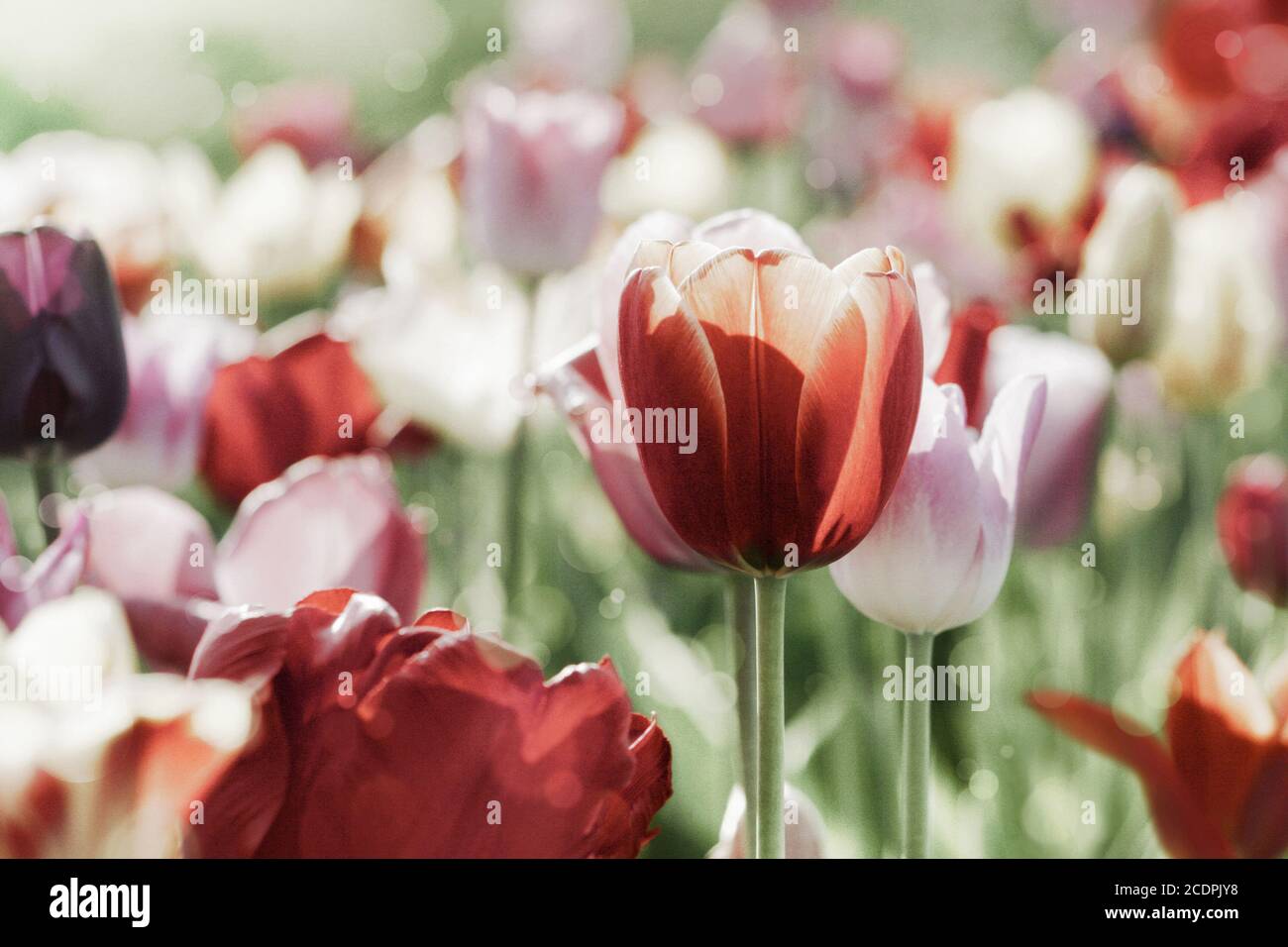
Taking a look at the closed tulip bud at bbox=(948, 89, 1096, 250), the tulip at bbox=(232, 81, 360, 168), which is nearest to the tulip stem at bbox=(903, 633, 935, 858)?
the closed tulip bud at bbox=(948, 89, 1096, 250)

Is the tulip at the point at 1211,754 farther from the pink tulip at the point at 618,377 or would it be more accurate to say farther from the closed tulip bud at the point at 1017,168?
the closed tulip bud at the point at 1017,168

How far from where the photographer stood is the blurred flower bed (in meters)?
0.28

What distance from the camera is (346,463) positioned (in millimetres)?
393

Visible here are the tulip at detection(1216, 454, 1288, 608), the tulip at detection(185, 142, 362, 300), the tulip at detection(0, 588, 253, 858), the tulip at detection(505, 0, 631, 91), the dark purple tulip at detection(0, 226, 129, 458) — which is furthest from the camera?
the tulip at detection(505, 0, 631, 91)

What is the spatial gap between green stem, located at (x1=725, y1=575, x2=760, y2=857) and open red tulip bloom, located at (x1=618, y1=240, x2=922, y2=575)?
55 mm

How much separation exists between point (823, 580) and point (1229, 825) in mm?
244

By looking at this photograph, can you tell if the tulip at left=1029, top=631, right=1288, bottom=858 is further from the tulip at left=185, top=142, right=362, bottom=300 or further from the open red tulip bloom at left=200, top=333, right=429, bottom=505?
the tulip at left=185, top=142, right=362, bottom=300

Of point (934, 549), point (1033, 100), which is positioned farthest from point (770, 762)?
point (1033, 100)

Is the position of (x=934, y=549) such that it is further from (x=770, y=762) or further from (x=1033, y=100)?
(x=1033, y=100)

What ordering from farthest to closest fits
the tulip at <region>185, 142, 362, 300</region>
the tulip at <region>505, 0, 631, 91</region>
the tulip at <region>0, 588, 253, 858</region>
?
the tulip at <region>505, 0, 631, 91</region> → the tulip at <region>185, 142, 362, 300</region> → the tulip at <region>0, 588, 253, 858</region>

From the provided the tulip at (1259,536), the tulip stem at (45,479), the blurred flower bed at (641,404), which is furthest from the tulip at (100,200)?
the tulip at (1259,536)

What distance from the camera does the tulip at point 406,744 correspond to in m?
0.26

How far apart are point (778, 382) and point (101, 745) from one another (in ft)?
0.54
